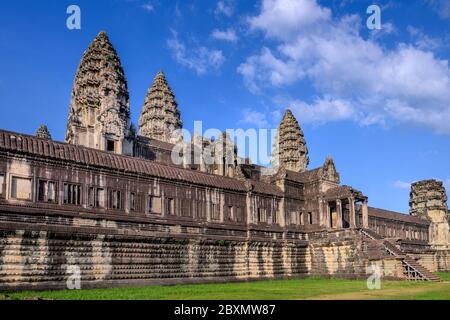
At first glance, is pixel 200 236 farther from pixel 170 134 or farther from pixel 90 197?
pixel 170 134

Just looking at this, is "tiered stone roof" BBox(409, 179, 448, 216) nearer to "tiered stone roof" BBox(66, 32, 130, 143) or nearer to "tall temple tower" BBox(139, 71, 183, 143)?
"tall temple tower" BBox(139, 71, 183, 143)

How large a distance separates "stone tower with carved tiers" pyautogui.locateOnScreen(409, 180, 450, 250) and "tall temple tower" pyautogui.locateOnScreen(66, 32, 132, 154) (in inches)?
1922

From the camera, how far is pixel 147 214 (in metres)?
36.0

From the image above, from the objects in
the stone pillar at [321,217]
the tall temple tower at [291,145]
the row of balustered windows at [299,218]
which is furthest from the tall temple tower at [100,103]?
the tall temple tower at [291,145]

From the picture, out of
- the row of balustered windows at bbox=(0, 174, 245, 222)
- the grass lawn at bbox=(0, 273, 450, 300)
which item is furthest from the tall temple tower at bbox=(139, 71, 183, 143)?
the grass lawn at bbox=(0, 273, 450, 300)

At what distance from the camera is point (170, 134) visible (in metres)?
89.1

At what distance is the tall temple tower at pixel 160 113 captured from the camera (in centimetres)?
8862

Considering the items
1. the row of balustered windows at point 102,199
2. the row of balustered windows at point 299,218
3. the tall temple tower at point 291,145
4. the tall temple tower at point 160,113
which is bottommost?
the row of balustered windows at point 299,218

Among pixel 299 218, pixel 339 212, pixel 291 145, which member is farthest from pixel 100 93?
pixel 291 145

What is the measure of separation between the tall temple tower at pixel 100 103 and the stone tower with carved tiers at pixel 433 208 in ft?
160

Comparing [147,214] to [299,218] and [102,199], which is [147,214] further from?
[299,218]

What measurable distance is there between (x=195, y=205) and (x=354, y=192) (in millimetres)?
17838

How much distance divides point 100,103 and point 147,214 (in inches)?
1061

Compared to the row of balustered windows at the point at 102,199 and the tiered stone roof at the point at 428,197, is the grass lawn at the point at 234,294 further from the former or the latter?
the tiered stone roof at the point at 428,197
